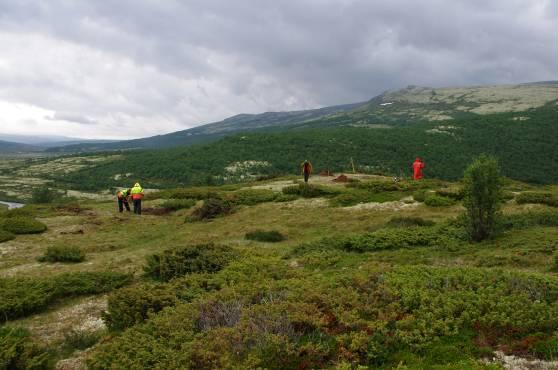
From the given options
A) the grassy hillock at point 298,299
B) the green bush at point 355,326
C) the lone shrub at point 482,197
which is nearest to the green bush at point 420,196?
the grassy hillock at point 298,299

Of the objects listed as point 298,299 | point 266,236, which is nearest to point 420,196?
point 266,236

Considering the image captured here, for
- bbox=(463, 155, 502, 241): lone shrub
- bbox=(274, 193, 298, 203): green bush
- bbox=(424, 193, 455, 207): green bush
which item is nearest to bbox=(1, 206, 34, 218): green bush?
bbox=(274, 193, 298, 203): green bush

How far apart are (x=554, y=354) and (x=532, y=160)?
145621 millimetres

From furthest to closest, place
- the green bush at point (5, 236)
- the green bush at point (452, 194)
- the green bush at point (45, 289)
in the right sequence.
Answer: the green bush at point (452, 194)
the green bush at point (5, 236)
the green bush at point (45, 289)

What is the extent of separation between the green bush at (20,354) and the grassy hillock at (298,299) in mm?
37

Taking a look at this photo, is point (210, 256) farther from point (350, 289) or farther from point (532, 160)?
point (532, 160)

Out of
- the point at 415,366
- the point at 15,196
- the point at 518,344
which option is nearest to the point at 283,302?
the point at 415,366

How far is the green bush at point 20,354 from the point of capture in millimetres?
8578

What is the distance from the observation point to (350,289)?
1050 cm

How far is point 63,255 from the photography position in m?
17.8

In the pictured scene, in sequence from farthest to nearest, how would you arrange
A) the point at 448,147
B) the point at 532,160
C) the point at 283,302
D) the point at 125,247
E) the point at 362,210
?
the point at 448,147 < the point at 532,160 < the point at 362,210 < the point at 125,247 < the point at 283,302

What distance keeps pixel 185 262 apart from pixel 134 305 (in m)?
3.84

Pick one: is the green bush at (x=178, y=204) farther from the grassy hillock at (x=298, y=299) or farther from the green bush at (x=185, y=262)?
the green bush at (x=185, y=262)

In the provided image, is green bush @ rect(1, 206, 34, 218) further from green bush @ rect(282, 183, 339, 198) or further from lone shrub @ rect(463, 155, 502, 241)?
lone shrub @ rect(463, 155, 502, 241)
